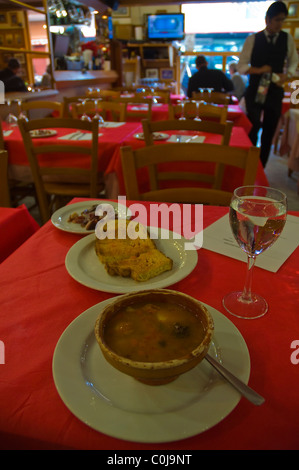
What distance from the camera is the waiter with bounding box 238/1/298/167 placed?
327 centimetres

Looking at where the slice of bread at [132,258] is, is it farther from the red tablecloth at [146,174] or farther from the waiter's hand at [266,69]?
the waiter's hand at [266,69]

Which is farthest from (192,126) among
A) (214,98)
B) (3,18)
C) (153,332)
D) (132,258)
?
(3,18)

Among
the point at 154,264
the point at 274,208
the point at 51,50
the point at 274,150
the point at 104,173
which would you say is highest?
the point at 51,50

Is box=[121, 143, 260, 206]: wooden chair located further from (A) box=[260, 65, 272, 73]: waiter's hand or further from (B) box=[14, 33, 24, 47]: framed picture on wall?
(B) box=[14, 33, 24, 47]: framed picture on wall

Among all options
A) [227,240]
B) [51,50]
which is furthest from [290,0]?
[227,240]

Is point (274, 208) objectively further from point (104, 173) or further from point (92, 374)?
point (104, 173)

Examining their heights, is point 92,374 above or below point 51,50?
below

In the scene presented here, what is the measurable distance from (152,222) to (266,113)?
3.25 meters

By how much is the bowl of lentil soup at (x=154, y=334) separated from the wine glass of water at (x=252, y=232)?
4.9 inches

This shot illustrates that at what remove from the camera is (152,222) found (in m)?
0.86

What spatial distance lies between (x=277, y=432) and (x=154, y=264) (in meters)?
0.33

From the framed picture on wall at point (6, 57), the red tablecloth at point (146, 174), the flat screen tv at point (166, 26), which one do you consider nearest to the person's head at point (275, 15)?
the red tablecloth at point (146, 174)

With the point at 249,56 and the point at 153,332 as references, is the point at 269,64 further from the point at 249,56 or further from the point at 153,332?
the point at 153,332
